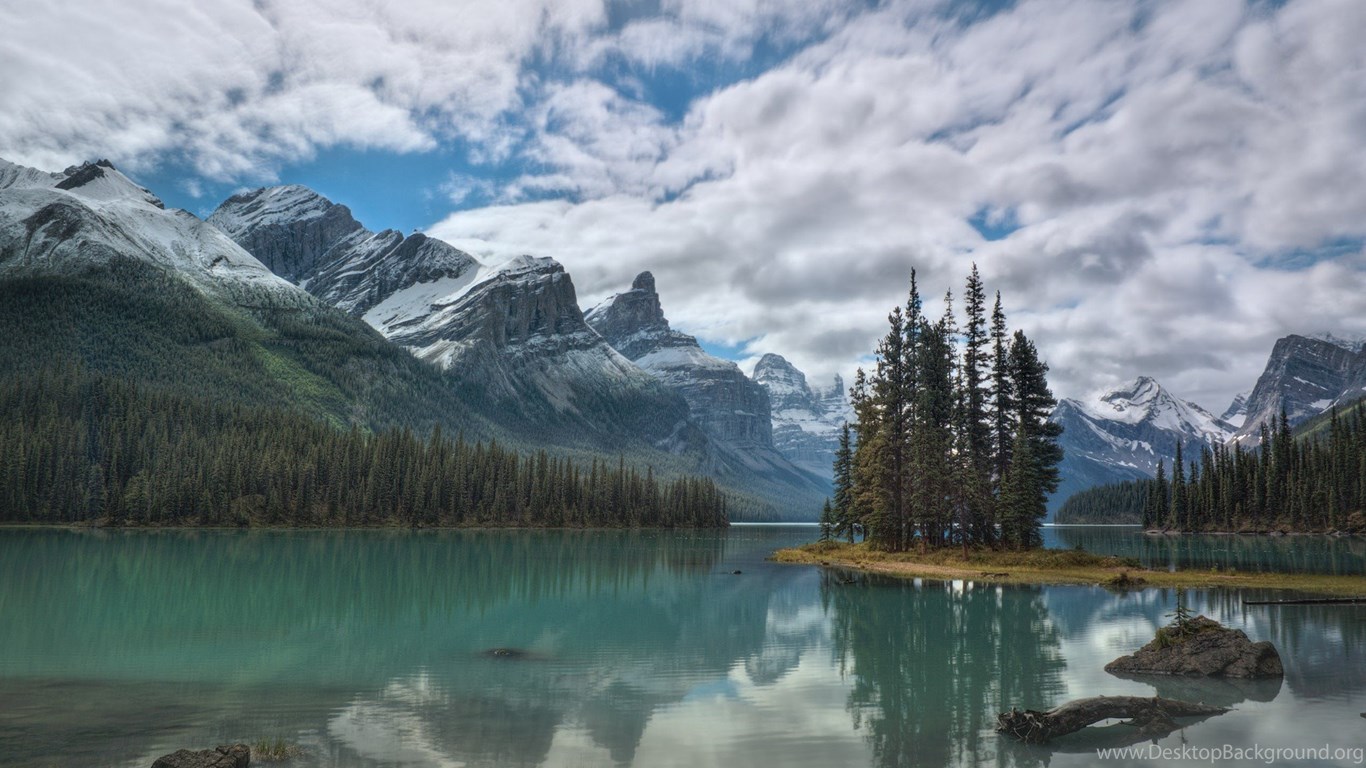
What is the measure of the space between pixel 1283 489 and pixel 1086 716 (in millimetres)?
169360

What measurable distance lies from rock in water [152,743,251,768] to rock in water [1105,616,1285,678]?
23312 millimetres

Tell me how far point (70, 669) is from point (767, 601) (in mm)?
31472

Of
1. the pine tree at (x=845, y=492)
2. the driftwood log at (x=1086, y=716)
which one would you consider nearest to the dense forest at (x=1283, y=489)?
the pine tree at (x=845, y=492)

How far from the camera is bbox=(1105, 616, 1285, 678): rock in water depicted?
74.9 feet

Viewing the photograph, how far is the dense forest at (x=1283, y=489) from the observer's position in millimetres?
136000

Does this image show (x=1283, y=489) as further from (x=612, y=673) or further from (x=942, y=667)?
(x=612, y=673)

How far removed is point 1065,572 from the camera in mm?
57312

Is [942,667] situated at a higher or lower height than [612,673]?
higher

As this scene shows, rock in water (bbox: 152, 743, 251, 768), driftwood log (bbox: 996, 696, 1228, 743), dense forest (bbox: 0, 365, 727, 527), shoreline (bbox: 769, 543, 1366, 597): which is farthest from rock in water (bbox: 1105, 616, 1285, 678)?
dense forest (bbox: 0, 365, 727, 527)

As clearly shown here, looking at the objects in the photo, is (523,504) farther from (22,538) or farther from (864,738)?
(864,738)

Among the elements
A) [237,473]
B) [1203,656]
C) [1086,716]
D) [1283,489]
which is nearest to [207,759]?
[1086,716]

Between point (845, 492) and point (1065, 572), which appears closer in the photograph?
point (1065, 572)

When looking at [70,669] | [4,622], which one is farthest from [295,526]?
[70,669]

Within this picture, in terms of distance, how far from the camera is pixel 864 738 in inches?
685
